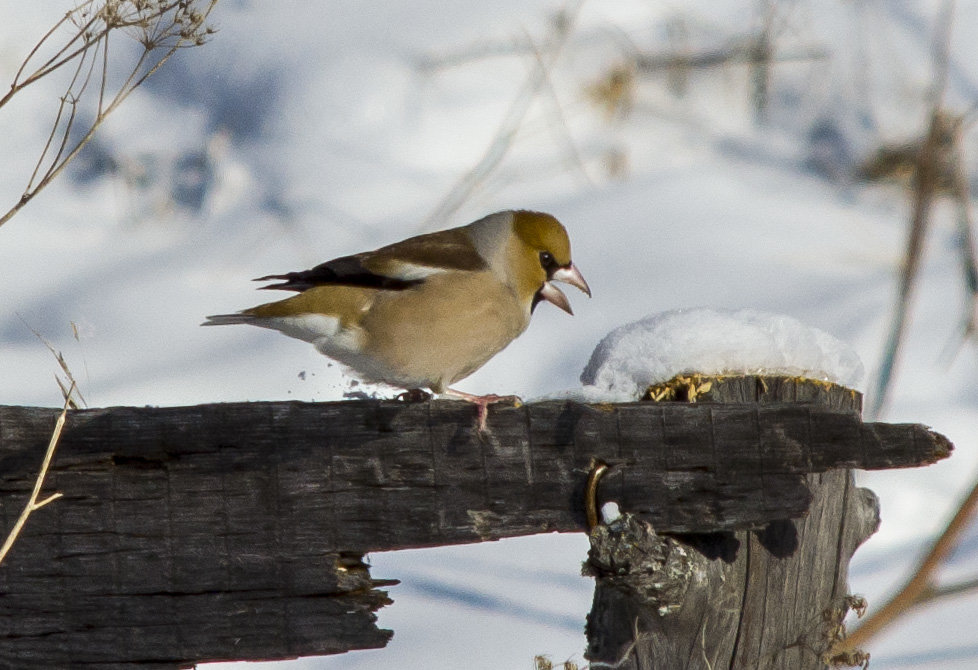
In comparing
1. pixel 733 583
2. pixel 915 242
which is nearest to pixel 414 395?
pixel 733 583

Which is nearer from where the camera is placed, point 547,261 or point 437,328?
point 437,328

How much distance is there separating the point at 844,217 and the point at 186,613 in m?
5.62

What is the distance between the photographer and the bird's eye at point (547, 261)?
350cm

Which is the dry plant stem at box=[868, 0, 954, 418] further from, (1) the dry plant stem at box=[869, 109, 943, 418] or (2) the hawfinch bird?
(2) the hawfinch bird

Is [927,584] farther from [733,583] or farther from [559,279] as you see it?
[559,279]

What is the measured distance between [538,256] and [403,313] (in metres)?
0.60

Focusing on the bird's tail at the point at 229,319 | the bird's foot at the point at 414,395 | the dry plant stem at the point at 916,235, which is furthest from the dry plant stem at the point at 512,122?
the dry plant stem at the point at 916,235

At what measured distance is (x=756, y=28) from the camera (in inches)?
296

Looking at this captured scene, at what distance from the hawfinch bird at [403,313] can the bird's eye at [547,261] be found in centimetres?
24

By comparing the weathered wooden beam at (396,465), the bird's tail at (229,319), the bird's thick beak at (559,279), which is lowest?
the weathered wooden beam at (396,465)

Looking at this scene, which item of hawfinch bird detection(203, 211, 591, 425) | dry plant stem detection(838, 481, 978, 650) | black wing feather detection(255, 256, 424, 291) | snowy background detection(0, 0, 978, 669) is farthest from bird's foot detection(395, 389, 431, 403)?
dry plant stem detection(838, 481, 978, 650)

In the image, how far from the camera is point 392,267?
10.4ft

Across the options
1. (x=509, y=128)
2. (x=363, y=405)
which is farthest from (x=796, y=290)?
(x=363, y=405)

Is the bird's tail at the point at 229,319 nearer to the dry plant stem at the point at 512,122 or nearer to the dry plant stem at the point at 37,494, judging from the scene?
the dry plant stem at the point at 37,494
